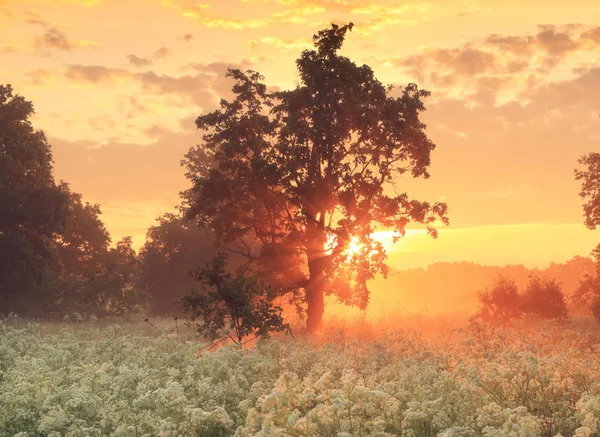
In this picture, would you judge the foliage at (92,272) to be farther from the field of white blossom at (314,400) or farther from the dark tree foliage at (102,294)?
the field of white blossom at (314,400)

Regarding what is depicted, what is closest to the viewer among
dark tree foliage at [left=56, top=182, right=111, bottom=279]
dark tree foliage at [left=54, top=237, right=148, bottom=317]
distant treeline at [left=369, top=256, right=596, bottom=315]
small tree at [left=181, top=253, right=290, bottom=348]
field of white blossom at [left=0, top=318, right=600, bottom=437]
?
field of white blossom at [left=0, top=318, right=600, bottom=437]

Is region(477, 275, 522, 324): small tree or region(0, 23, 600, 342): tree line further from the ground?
region(0, 23, 600, 342): tree line

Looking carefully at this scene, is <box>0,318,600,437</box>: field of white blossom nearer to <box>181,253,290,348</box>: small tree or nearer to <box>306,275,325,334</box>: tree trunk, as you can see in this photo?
<box>181,253,290,348</box>: small tree

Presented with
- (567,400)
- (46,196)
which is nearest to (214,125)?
(46,196)

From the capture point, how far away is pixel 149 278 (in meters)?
55.2

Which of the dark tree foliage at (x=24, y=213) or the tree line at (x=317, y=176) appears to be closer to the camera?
the tree line at (x=317, y=176)

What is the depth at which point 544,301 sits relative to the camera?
37.6m

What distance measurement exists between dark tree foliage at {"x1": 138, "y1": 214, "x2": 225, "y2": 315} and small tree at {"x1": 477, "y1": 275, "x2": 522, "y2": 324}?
2289 centimetres

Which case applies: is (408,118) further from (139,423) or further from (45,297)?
(45,297)

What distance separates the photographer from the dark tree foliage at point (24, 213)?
42.0 metres

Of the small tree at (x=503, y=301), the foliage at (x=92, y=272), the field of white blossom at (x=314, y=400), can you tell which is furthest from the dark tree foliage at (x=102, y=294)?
the field of white blossom at (x=314, y=400)

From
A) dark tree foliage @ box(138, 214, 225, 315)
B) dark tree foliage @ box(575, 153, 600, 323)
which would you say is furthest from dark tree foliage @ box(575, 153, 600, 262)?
dark tree foliage @ box(138, 214, 225, 315)

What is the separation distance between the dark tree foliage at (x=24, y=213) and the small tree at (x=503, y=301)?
87.8ft

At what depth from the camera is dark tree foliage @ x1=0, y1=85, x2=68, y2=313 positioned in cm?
4197
